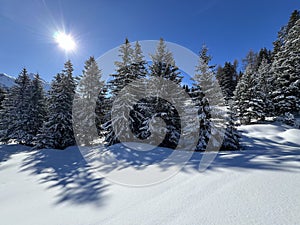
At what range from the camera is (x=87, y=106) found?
1363 centimetres

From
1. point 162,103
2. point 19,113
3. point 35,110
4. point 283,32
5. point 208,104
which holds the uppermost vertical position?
point 283,32

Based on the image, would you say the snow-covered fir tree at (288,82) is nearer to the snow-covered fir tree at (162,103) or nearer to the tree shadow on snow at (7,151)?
the snow-covered fir tree at (162,103)

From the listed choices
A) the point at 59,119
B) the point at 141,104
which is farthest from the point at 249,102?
the point at 59,119

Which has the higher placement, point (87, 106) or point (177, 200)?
point (87, 106)

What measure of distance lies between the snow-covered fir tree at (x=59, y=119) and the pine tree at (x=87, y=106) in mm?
573

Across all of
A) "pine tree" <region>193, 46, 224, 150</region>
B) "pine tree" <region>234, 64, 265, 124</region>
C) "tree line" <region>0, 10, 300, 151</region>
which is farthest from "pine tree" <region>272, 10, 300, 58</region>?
"pine tree" <region>193, 46, 224, 150</region>

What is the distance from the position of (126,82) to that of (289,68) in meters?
19.4

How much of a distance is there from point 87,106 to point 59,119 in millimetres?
2510

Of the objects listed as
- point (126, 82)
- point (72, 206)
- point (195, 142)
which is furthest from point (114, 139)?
point (72, 206)

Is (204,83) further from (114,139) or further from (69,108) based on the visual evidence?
(69,108)

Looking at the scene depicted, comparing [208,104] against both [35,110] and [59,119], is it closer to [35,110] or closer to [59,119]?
[59,119]

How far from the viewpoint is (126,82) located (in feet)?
38.5

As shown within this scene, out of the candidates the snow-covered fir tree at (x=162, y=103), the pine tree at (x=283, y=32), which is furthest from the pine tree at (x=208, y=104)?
the pine tree at (x=283, y=32)

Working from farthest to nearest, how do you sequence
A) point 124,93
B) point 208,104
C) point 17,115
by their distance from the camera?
point 17,115 → point 124,93 → point 208,104
